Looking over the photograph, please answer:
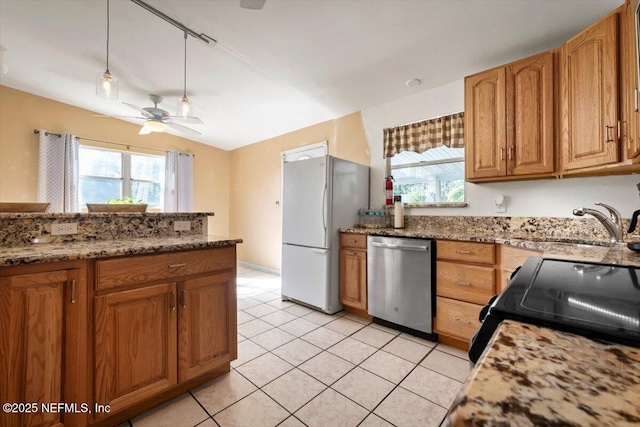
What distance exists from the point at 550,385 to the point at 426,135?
9.64 ft

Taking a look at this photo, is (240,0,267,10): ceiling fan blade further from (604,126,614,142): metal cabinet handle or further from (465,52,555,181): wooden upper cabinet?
(604,126,614,142): metal cabinet handle

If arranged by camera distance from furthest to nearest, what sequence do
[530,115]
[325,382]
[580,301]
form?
[530,115], [325,382], [580,301]

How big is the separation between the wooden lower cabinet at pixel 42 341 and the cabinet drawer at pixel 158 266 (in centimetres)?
9

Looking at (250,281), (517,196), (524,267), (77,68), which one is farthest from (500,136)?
(77,68)

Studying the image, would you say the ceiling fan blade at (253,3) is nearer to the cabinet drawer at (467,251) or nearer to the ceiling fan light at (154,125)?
the cabinet drawer at (467,251)

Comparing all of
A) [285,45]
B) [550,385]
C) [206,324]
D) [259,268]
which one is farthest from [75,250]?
[259,268]

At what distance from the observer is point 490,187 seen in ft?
8.23

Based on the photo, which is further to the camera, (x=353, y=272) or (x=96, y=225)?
(x=353, y=272)

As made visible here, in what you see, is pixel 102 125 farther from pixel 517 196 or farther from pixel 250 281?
pixel 517 196

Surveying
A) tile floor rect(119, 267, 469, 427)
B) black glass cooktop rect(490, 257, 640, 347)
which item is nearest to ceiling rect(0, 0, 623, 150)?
black glass cooktop rect(490, 257, 640, 347)

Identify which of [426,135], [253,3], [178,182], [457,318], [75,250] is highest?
[253,3]

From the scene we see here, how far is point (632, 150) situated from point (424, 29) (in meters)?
1.49

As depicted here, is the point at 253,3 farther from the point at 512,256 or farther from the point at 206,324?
the point at 512,256

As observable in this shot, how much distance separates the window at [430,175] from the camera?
2770 mm
